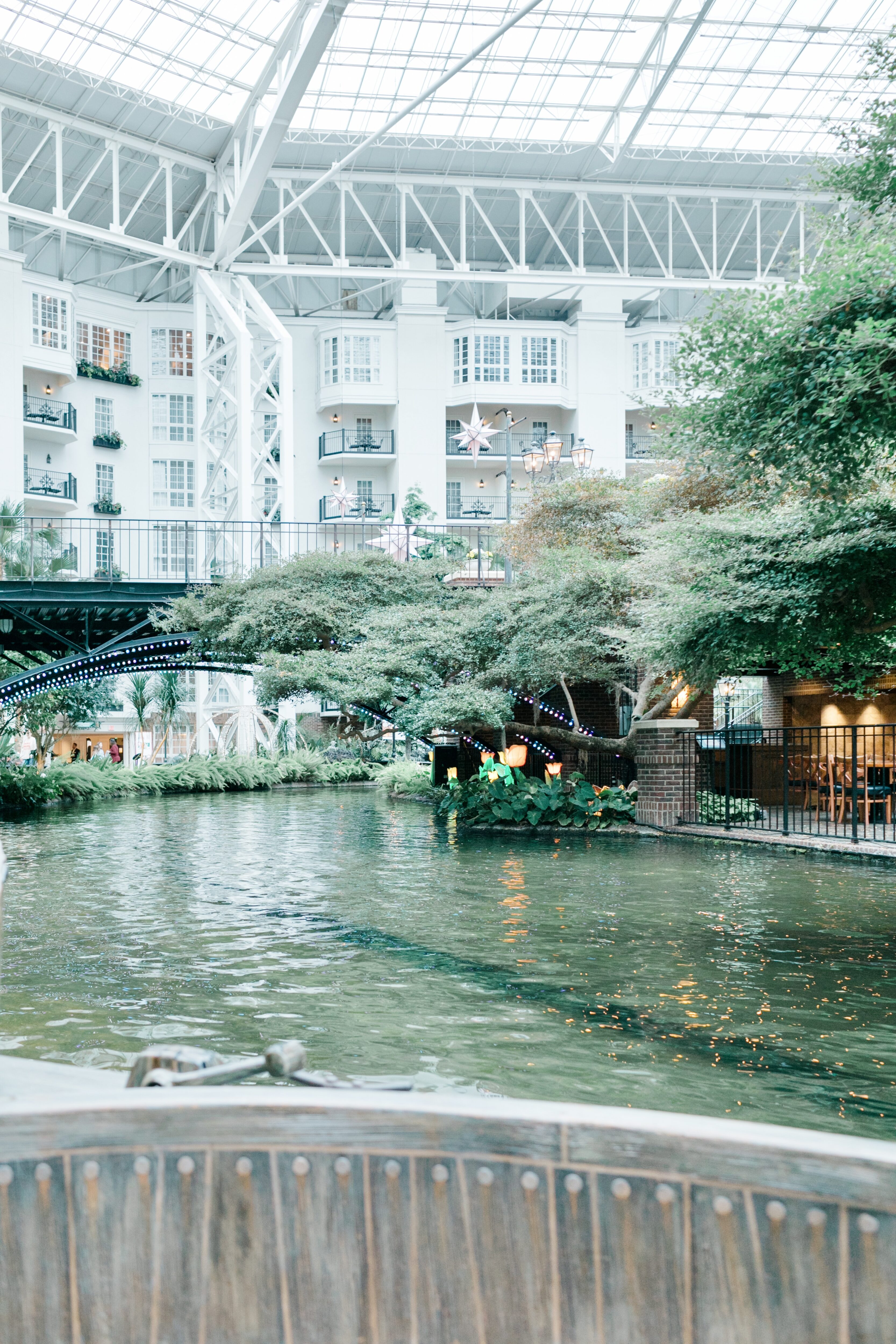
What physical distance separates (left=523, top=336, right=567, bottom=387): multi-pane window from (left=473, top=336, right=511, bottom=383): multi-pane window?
0.76m

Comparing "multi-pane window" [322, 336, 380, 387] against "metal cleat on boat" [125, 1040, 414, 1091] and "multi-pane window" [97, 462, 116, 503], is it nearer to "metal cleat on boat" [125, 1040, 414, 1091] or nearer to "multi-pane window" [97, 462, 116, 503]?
"multi-pane window" [97, 462, 116, 503]

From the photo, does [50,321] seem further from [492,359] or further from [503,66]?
[503,66]

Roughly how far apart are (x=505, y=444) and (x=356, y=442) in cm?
653

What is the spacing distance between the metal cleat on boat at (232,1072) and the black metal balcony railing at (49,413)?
4360 cm

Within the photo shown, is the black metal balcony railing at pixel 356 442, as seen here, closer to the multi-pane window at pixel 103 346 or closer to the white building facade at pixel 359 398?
the white building facade at pixel 359 398

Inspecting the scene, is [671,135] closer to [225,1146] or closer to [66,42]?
[66,42]

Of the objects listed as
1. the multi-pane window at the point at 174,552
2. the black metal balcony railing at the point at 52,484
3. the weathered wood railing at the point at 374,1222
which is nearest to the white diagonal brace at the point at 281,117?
the black metal balcony railing at the point at 52,484

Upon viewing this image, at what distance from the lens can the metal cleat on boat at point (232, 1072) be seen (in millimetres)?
2492

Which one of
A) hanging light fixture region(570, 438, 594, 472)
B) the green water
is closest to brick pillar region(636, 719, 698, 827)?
the green water

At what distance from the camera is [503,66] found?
3666cm

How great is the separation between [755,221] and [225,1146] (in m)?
50.6

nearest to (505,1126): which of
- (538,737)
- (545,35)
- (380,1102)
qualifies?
(380,1102)

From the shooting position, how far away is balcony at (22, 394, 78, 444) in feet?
140

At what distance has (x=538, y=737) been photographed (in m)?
24.7
